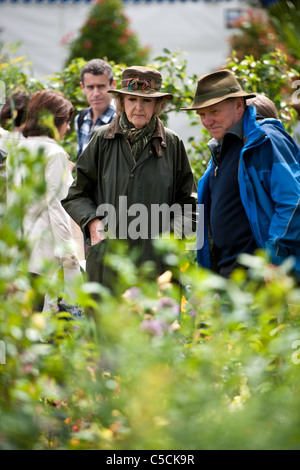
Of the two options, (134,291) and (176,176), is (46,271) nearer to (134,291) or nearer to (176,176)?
(134,291)

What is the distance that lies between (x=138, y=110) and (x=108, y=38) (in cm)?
800

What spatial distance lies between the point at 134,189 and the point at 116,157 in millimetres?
177

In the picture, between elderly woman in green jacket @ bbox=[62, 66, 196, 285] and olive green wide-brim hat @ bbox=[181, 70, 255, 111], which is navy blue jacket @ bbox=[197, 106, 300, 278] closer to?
olive green wide-brim hat @ bbox=[181, 70, 255, 111]

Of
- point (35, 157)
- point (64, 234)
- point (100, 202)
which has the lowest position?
point (64, 234)

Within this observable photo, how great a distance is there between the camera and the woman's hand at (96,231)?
127 inches

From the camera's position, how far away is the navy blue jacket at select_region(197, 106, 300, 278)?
9.20 feet

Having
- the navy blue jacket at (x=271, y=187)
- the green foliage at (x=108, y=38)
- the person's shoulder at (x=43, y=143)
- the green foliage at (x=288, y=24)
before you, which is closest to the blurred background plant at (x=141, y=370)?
the green foliage at (x=288, y=24)

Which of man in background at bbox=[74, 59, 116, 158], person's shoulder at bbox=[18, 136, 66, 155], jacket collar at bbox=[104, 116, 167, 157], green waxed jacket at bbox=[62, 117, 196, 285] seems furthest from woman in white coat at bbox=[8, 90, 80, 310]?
man in background at bbox=[74, 59, 116, 158]

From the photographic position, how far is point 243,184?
9.68ft

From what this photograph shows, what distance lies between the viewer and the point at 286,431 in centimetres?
140

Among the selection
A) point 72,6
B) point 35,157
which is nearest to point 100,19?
point 72,6

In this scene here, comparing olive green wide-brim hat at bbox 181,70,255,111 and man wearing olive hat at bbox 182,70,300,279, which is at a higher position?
olive green wide-brim hat at bbox 181,70,255,111

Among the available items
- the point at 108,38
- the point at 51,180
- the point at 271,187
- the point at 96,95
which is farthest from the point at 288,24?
the point at 108,38

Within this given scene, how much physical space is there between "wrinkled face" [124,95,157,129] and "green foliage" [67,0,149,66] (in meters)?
7.52
